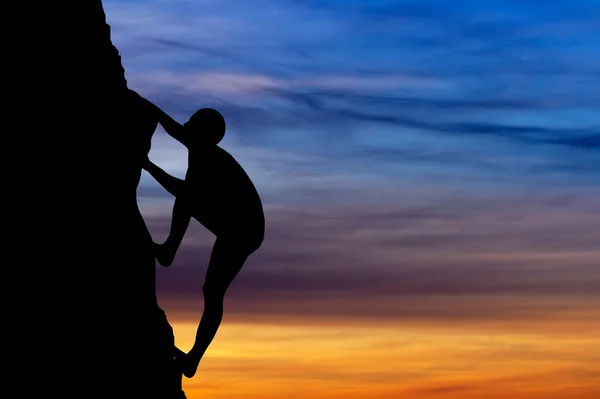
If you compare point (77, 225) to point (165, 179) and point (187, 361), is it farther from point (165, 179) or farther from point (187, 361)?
point (187, 361)

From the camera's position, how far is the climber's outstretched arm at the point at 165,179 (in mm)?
12508

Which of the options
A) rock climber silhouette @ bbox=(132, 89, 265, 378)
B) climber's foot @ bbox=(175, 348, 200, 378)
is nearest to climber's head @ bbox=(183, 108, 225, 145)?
rock climber silhouette @ bbox=(132, 89, 265, 378)

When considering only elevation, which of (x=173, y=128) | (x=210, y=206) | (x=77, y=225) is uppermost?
(x=173, y=128)

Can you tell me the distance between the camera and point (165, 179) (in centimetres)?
1259

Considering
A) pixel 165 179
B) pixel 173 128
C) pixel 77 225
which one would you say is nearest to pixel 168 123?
pixel 173 128

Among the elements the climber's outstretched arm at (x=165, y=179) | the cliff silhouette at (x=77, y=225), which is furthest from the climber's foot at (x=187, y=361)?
the climber's outstretched arm at (x=165, y=179)

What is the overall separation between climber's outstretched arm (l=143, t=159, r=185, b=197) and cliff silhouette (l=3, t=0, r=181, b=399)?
0.21m

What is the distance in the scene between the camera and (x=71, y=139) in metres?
11.2

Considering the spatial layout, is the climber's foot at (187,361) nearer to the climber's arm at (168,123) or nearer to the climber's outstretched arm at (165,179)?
the climber's outstretched arm at (165,179)

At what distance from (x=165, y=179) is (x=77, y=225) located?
5.86 feet

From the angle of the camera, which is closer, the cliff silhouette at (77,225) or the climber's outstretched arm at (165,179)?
the cliff silhouette at (77,225)

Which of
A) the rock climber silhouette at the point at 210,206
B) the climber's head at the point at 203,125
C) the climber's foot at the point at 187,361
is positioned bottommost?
the climber's foot at the point at 187,361

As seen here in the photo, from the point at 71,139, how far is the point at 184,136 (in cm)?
165

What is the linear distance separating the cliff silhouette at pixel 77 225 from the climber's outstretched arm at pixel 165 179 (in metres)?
0.21
